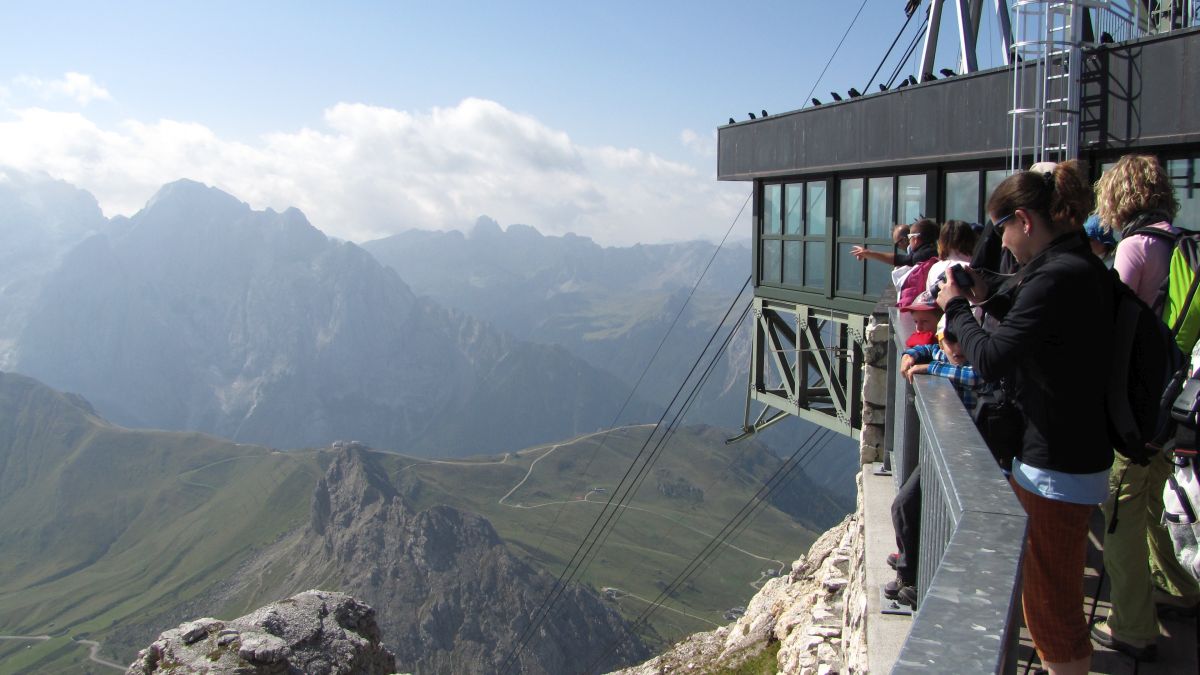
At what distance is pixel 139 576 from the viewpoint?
180 m

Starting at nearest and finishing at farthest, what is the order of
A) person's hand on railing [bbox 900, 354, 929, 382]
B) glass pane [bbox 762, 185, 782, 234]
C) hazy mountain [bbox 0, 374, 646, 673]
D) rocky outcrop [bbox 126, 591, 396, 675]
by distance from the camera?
1. person's hand on railing [bbox 900, 354, 929, 382]
2. rocky outcrop [bbox 126, 591, 396, 675]
3. glass pane [bbox 762, 185, 782, 234]
4. hazy mountain [bbox 0, 374, 646, 673]

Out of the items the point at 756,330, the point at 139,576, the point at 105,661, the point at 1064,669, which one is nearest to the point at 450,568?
the point at 105,661

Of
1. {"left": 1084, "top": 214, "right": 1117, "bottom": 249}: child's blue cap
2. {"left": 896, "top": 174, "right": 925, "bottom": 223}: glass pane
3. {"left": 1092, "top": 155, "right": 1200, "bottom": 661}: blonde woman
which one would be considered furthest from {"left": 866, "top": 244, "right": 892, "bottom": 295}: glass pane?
{"left": 1092, "top": 155, "right": 1200, "bottom": 661}: blonde woman

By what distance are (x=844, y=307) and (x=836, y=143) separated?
10.3 feet

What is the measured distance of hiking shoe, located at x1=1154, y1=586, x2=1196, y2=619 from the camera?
18.1ft

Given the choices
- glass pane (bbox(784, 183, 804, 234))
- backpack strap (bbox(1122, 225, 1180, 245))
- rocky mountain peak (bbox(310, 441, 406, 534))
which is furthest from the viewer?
rocky mountain peak (bbox(310, 441, 406, 534))

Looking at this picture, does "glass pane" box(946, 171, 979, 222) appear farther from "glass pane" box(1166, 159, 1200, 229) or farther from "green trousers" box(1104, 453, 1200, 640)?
"green trousers" box(1104, 453, 1200, 640)

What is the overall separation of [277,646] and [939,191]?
12.3 meters

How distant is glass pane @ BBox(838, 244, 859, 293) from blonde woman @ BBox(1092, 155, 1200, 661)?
40.9 ft

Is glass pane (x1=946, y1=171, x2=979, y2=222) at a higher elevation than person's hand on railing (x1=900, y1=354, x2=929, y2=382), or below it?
higher

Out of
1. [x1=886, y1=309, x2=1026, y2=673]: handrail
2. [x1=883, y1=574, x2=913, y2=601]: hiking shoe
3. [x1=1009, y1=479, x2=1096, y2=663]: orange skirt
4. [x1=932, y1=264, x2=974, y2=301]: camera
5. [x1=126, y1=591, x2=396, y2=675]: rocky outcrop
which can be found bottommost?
[x1=126, y1=591, x2=396, y2=675]: rocky outcrop

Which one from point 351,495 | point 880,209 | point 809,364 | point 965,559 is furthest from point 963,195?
point 351,495

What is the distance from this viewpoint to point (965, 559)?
265 centimetres

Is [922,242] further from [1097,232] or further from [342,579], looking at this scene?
[342,579]
